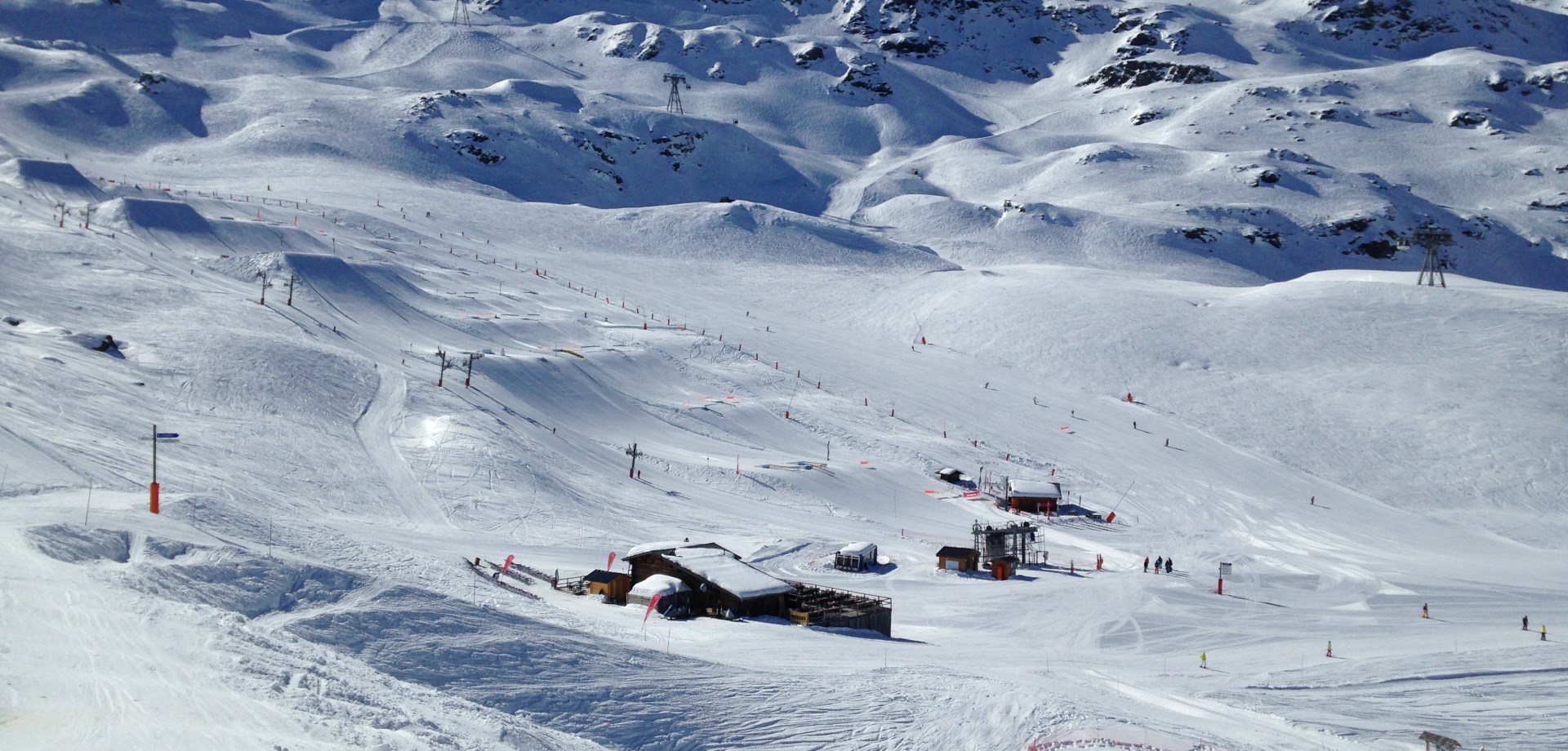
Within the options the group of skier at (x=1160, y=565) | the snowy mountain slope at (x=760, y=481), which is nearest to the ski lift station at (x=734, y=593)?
the snowy mountain slope at (x=760, y=481)

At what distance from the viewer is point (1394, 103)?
435 ft

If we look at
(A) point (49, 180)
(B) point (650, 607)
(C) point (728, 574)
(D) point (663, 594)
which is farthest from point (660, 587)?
(A) point (49, 180)

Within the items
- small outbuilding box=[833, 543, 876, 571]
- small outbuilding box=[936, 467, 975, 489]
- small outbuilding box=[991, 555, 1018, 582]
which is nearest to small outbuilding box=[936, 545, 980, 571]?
small outbuilding box=[991, 555, 1018, 582]

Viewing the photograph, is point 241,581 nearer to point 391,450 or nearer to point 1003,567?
point 391,450

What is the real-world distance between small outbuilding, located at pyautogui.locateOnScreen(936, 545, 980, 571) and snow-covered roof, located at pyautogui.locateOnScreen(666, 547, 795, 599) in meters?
8.61

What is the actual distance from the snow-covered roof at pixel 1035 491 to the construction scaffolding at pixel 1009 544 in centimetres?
410

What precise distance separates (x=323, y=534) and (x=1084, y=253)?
260ft

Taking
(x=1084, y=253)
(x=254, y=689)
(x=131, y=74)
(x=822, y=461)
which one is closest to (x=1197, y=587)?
(x=822, y=461)

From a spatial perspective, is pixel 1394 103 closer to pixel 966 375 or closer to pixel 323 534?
pixel 966 375

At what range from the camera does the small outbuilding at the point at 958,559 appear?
37.7 m

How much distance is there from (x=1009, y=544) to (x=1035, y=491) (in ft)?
18.4

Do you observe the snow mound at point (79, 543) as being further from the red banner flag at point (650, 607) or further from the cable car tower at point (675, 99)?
the cable car tower at point (675, 99)

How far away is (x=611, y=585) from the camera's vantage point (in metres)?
29.6

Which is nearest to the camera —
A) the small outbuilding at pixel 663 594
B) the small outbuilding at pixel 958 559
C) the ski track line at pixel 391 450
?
the small outbuilding at pixel 663 594
